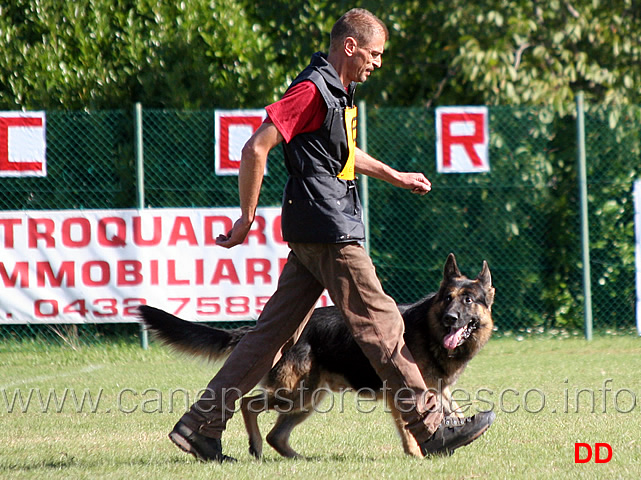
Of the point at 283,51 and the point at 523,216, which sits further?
the point at 283,51

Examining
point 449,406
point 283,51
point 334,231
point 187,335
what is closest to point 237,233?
point 334,231

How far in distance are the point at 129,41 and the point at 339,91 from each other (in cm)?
641

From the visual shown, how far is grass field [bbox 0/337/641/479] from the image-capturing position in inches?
168

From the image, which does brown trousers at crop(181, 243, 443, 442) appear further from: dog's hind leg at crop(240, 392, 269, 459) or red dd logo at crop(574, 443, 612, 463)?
red dd logo at crop(574, 443, 612, 463)

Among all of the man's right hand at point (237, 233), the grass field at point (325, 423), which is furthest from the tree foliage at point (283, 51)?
the man's right hand at point (237, 233)

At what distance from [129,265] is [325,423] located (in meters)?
4.11

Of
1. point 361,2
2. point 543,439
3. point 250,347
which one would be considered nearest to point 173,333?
point 250,347

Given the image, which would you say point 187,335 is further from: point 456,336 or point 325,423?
point 456,336

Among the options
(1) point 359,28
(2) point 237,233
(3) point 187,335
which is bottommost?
(3) point 187,335

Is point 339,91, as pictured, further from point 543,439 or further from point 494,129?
point 494,129

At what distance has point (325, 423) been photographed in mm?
5754

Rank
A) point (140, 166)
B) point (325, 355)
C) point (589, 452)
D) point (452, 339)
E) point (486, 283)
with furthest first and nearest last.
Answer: point (140, 166) < point (486, 283) < point (452, 339) < point (325, 355) < point (589, 452)

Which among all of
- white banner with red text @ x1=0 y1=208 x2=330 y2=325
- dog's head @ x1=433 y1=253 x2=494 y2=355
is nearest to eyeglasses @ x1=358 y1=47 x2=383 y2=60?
dog's head @ x1=433 y1=253 x2=494 y2=355

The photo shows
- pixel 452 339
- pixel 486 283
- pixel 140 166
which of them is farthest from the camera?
pixel 140 166
